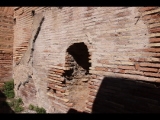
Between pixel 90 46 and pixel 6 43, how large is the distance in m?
4.84

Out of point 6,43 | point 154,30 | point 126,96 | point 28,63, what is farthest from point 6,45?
point 154,30

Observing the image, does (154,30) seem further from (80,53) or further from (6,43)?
(6,43)

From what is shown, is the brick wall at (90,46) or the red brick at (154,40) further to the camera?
the brick wall at (90,46)

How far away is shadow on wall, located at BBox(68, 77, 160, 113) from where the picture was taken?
10.9ft

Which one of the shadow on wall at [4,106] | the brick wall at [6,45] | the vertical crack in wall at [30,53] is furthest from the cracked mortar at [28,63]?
the brick wall at [6,45]

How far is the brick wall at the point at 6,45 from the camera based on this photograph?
8008 millimetres

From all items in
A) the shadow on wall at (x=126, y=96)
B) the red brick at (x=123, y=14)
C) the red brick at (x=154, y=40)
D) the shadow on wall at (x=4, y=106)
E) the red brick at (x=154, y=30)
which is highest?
the red brick at (x=123, y=14)

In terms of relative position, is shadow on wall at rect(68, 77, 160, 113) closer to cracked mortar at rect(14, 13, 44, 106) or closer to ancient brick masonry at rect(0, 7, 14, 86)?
cracked mortar at rect(14, 13, 44, 106)

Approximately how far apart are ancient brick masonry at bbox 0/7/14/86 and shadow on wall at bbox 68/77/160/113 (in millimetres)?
5155

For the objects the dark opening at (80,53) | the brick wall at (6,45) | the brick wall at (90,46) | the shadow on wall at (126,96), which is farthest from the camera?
the brick wall at (6,45)

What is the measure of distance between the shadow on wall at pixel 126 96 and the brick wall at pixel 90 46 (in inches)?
Result: 3.0

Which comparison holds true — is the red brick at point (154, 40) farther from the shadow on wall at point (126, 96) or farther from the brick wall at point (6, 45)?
the brick wall at point (6, 45)

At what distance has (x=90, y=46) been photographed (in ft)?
14.8

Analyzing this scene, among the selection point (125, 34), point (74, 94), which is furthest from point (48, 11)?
point (125, 34)
